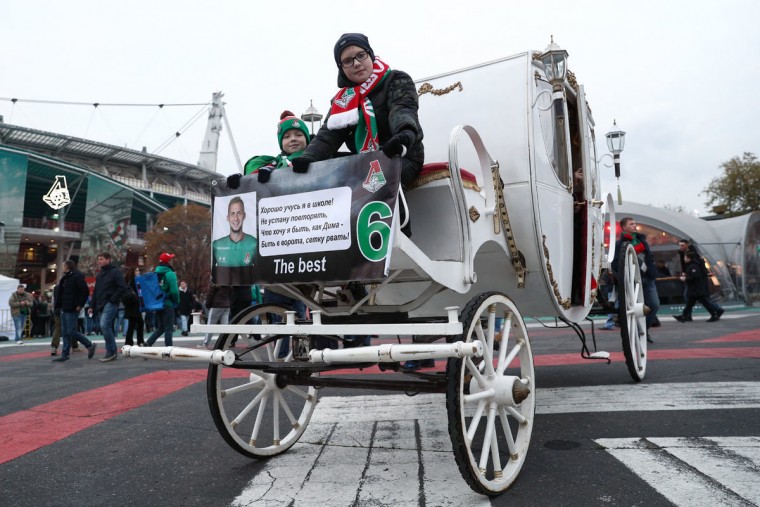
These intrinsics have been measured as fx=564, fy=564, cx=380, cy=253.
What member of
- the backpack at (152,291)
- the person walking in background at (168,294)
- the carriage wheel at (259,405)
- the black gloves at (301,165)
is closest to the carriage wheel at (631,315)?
the carriage wheel at (259,405)

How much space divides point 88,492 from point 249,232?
158 centimetres

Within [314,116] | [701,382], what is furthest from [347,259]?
[314,116]

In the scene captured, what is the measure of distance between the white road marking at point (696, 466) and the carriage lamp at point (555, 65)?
248 centimetres

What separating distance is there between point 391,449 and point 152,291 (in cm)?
817

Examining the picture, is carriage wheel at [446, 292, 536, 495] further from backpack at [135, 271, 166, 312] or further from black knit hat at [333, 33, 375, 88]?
backpack at [135, 271, 166, 312]

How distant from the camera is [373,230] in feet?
8.41

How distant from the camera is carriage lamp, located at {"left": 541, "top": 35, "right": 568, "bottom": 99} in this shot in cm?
408

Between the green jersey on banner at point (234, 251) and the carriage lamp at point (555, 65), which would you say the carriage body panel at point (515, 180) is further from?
the green jersey on banner at point (234, 251)

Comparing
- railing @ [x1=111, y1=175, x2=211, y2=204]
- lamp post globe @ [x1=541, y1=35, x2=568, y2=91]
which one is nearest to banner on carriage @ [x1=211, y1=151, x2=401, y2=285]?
lamp post globe @ [x1=541, y1=35, x2=568, y2=91]

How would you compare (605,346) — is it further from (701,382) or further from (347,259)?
(347,259)

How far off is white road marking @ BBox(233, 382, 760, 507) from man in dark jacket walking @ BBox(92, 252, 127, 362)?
19.4 feet

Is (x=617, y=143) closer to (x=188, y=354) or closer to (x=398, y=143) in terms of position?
(x=398, y=143)

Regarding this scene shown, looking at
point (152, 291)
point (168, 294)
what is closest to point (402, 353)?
point (168, 294)

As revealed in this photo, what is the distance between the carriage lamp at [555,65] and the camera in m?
4.08
